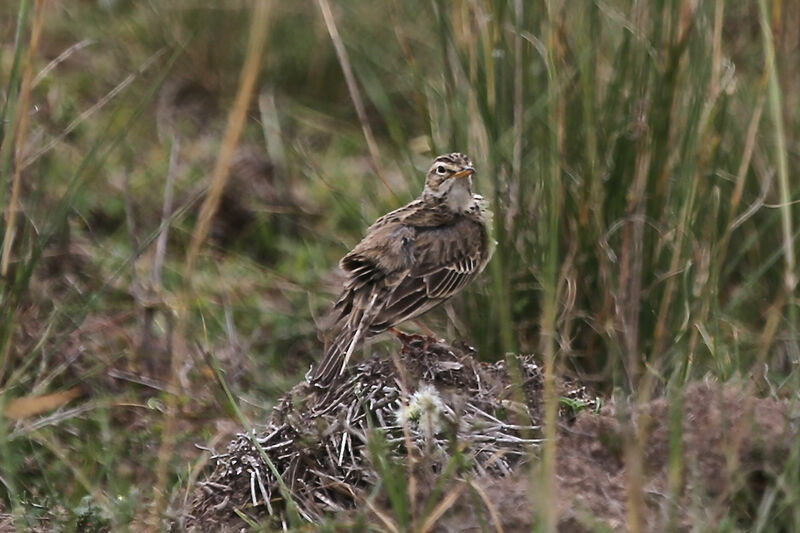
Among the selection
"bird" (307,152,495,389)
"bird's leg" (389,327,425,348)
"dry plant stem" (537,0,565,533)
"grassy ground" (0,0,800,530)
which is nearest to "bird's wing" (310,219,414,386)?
"bird" (307,152,495,389)

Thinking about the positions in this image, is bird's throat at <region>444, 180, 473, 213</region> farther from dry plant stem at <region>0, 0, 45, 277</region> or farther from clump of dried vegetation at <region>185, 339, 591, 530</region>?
dry plant stem at <region>0, 0, 45, 277</region>

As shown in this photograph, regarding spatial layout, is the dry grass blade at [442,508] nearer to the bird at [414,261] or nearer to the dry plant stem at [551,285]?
the dry plant stem at [551,285]

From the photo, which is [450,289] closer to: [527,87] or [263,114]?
[527,87]

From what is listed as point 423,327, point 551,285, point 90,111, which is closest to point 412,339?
point 423,327

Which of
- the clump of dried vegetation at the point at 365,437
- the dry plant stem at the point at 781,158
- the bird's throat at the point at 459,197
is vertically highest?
the dry plant stem at the point at 781,158

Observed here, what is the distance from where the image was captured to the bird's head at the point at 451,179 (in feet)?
15.1

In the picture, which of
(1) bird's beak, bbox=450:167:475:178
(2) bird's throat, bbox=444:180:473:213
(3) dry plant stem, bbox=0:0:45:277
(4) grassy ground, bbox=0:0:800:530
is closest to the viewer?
(3) dry plant stem, bbox=0:0:45:277

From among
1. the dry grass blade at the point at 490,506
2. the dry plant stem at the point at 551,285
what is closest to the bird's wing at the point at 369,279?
the dry plant stem at the point at 551,285

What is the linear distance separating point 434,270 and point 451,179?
0.38 meters

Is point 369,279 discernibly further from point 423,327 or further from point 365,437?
point 365,437

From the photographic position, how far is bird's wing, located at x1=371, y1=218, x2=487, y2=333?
4.27 m

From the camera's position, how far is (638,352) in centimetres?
447

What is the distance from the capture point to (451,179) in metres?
4.63

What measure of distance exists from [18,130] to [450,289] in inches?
53.8
